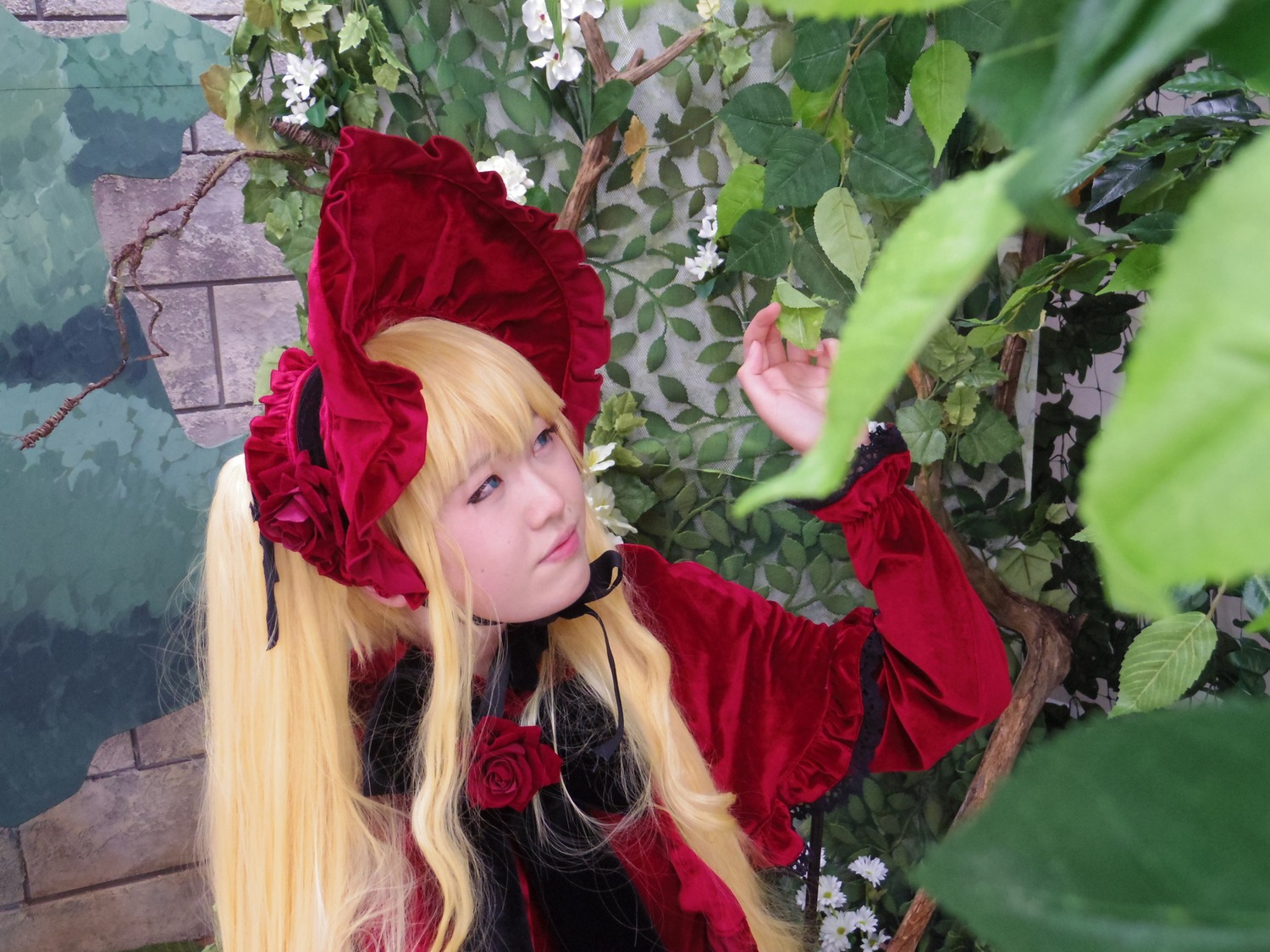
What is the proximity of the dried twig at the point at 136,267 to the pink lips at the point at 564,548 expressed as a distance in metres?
0.67

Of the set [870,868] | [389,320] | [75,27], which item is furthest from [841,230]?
[75,27]

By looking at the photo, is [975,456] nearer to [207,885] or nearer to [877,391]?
[877,391]

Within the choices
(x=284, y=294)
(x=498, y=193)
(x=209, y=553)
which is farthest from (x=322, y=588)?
(x=284, y=294)

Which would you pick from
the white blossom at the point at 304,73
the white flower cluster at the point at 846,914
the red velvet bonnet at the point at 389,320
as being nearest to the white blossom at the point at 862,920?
the white flower cluster at the point at 846,914

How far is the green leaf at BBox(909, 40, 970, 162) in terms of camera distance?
516mm

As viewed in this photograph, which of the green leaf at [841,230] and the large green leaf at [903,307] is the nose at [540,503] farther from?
the large green leaf at [903,307]

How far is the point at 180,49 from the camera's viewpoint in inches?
58.9

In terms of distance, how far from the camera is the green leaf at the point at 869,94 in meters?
0.68

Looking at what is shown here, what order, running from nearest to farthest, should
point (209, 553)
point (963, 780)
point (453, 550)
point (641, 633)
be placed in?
point (453, 550)
point (209, 553)
point (641, 633)
point (963, 780)

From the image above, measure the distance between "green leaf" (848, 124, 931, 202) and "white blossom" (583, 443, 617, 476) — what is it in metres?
0.56

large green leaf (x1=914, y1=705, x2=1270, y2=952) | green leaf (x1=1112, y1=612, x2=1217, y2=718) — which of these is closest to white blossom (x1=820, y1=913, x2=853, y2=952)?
green leaf (x1=1112, y1=612, x2=1217, y2=718)

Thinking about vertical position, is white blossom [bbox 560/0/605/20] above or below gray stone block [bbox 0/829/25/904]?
above

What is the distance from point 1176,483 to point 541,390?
32.5 inches

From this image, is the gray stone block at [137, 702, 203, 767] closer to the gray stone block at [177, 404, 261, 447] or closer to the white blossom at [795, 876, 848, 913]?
the gray stone block at [177, 404, 261, 447]
